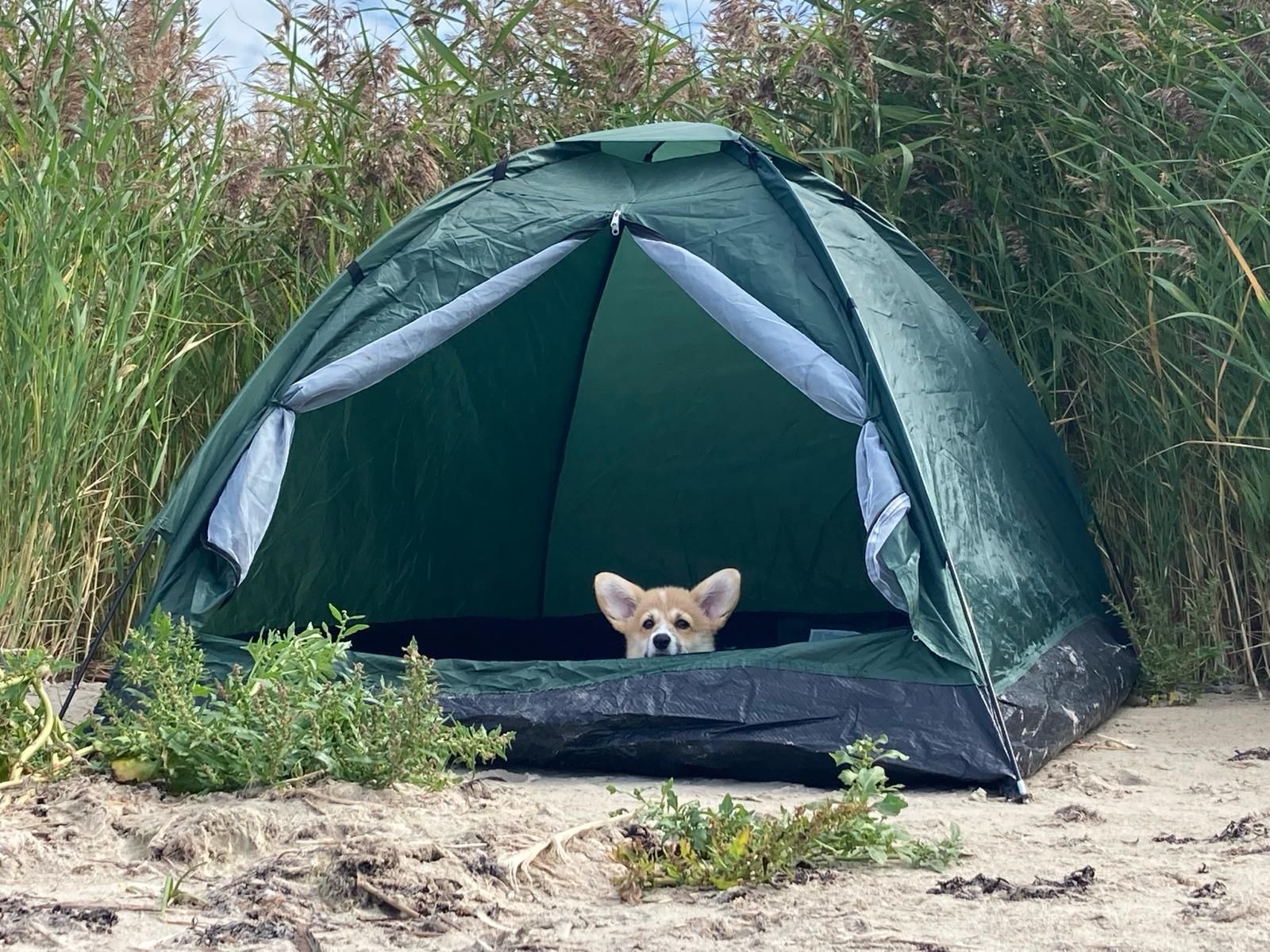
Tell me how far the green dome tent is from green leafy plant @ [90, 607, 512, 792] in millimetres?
467

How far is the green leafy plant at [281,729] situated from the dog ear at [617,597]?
54.4 inches

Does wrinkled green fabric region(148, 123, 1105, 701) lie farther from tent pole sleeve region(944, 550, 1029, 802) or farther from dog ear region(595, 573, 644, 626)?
dog ear region(595, 573, 644, 626)

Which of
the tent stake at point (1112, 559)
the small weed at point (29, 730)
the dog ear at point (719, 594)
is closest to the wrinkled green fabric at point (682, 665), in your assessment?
the small weed at point (29, 730)

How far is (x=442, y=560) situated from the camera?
5.08m

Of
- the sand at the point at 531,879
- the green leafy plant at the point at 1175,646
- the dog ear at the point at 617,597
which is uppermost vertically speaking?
the dog ear at the point at 617,597

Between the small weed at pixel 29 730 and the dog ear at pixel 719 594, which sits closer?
the small weed at pixel 29 730

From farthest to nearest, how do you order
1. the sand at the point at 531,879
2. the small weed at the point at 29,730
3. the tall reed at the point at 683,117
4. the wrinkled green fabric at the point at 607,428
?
the tall reed at the point at 683,117, the wrinkled green fabric at the point at 607,428, the small weed at the point at 29,730, the sand at the point at 531,879

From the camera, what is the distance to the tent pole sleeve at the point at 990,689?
308 centimetres

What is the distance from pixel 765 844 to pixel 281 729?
1.02 meters

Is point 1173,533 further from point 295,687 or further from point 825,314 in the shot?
point 295,687

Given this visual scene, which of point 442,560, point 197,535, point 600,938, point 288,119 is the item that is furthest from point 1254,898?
point 288,119

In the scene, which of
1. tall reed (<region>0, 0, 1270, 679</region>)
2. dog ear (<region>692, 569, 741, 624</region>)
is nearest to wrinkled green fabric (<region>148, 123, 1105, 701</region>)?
tall reed (<region>0, 0, 1270, 679</region>)

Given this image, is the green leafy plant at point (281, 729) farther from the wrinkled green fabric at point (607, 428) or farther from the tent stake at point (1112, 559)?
the tent stake at point (1112, 559)

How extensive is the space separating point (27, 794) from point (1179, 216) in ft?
11.3
